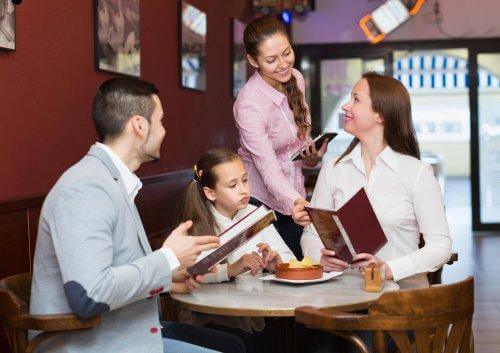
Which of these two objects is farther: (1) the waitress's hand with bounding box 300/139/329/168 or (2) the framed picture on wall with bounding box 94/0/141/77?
(2) the framed picture on wall with bounding box 94/0/141/77

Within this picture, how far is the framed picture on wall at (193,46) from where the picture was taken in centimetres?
596

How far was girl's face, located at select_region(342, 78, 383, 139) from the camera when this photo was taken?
3.28m

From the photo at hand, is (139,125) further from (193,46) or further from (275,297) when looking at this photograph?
(193,46)

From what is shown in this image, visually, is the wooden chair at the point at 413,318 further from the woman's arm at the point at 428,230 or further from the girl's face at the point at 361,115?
the girl's face at the point at 361,115

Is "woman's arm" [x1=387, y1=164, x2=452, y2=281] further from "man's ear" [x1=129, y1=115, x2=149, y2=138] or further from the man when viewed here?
"man's ear" [x1=129, y1=115, x2=149, y2=138]

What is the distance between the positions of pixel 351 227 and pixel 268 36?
4.10ft

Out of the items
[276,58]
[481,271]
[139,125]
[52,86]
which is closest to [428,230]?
[276,58]

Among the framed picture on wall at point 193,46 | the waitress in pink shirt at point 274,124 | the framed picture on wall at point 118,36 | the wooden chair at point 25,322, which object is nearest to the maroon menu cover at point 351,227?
the waitress in pink shirt at point 274,124

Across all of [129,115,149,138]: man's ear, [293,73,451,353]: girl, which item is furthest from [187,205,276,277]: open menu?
[293,73,451,353]: girl

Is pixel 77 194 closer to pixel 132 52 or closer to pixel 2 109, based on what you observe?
pixel 2 109

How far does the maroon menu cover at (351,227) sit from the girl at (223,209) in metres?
0.34

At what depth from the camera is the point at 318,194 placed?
349 cm

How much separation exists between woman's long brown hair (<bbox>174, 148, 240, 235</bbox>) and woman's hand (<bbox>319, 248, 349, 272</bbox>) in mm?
451

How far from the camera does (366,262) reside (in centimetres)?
298
